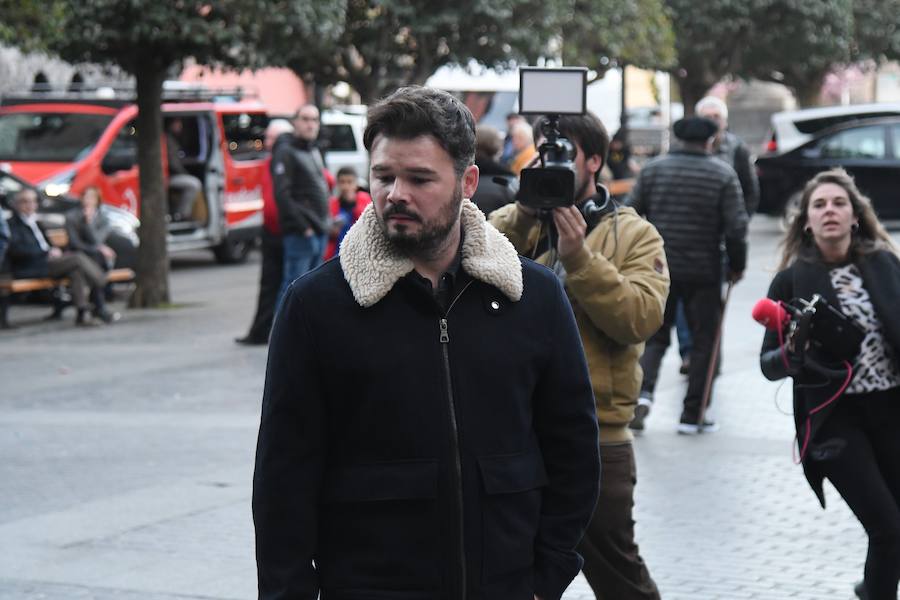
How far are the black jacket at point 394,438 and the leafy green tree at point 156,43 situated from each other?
42.7ft

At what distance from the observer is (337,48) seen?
24781 millimetres

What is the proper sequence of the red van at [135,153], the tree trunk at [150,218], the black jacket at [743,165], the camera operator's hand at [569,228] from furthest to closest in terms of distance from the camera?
the red van at [135,153] < the tree trunk at [150,218] < the black jacket at [743,165] < the camera operator's hand at [569,228]

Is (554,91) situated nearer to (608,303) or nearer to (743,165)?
(608,303)

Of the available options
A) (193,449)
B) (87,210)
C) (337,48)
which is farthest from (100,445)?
(337,48)

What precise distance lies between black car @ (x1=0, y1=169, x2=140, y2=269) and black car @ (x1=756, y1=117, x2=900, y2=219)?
10.2m

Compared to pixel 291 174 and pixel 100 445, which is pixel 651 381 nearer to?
pixel 100 445

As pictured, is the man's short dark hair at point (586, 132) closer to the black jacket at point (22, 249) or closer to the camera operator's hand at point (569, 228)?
the camera operator's hand at point (569, 228)

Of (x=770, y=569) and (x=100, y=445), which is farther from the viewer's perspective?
(x=100, y=445)

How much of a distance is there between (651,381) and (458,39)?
1617 cm

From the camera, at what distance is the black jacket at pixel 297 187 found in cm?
1352

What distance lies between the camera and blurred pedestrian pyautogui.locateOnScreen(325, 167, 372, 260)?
13.4 m

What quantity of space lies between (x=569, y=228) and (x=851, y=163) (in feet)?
67.2

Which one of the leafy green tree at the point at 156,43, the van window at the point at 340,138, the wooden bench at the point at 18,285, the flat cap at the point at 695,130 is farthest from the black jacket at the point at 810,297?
the van window at the point at 340,138

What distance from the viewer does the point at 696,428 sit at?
964cm
